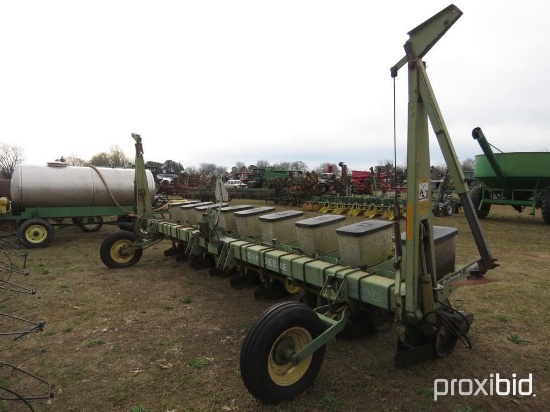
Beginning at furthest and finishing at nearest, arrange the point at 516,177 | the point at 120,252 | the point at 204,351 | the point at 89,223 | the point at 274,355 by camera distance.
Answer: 1. the point at 516,177
2. the point at 89,223
3. the point at 120,252
4. the point at 204,351
5. the point at 274,355

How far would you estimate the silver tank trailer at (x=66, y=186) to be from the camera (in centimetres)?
892

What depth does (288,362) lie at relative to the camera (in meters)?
2.55

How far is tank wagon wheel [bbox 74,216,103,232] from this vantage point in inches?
414

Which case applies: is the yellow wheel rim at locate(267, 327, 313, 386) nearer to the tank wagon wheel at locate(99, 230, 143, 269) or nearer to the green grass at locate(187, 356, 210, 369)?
the green grass at locate(187, 356, 210, 369)

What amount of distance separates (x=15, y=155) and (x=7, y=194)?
4418cm

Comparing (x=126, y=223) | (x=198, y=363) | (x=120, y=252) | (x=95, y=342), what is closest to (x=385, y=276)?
(x=198, y=363)

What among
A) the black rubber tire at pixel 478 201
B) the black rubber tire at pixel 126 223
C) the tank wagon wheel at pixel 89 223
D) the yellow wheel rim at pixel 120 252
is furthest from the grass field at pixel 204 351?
the black rubber tire at pixel 478 201

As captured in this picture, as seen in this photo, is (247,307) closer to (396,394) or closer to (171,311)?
(171,311)

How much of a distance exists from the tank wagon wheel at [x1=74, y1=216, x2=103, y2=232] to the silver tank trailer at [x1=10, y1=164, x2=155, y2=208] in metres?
1.11

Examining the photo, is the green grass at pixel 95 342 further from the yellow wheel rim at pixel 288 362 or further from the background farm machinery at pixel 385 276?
the yellow wheel rim at pixel 288 362

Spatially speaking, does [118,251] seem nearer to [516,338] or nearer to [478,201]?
[516,338]

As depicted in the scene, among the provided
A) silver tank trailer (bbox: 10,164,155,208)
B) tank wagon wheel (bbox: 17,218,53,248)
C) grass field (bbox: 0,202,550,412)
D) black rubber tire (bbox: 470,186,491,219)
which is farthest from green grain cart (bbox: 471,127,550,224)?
tank wagon wheel (bbox: 17,218,53,248)

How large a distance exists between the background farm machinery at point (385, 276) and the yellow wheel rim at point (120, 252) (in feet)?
11.5

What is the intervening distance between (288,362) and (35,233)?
8.75 metres
